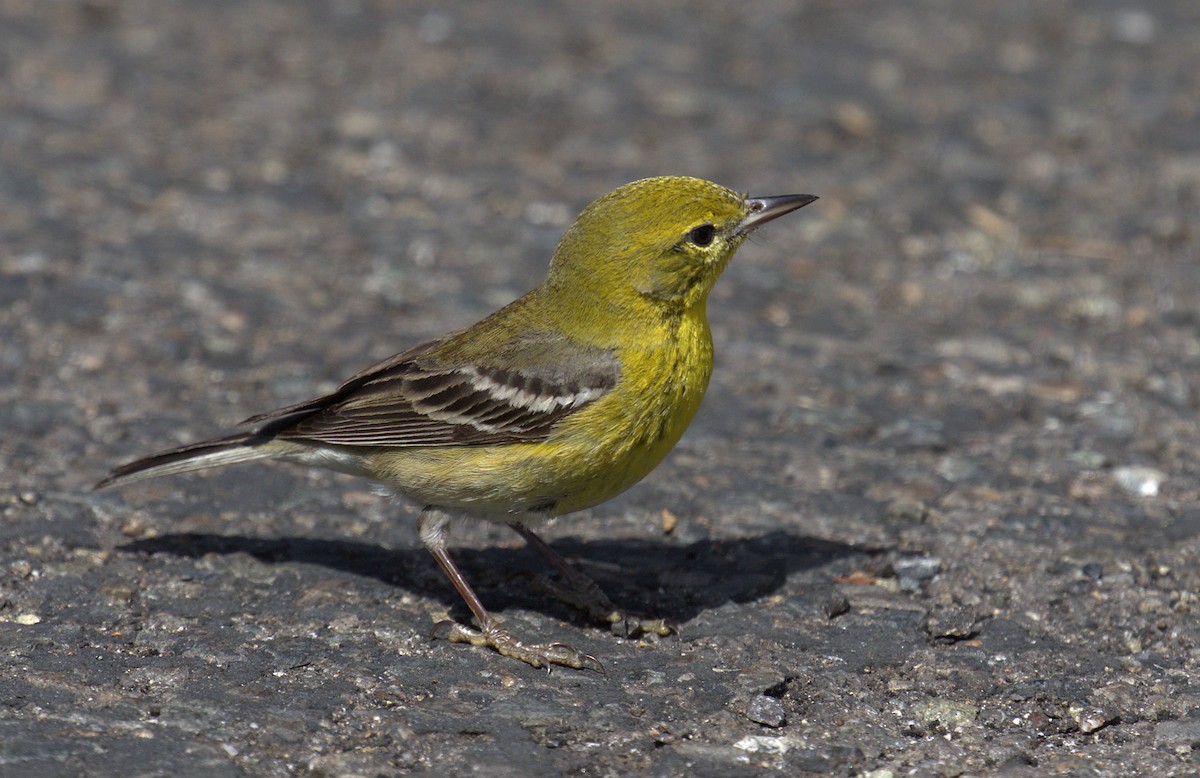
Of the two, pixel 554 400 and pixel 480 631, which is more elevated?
pixel 554 400

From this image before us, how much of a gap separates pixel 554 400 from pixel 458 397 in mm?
465

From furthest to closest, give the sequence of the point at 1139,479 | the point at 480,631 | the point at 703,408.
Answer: the point at 703,408, the point at 1139,479, the point at 480,631

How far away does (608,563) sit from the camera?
229 inches

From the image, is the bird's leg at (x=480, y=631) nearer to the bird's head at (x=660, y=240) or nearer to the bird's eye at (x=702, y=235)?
the bird's head at (x=660, y=240)

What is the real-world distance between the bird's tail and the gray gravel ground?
11.0 inches

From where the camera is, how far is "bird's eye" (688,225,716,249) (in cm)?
546

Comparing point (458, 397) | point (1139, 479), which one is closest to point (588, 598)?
point (458, 397)

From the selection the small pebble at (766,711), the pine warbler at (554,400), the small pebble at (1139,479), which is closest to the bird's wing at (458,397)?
the pine warbler at (554,400)

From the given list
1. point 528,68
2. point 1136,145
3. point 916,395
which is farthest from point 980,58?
point 916,395

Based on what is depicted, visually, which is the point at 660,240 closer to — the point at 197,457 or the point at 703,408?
the point at 703,408

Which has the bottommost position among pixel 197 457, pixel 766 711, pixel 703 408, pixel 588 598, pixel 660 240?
pixel 766 711

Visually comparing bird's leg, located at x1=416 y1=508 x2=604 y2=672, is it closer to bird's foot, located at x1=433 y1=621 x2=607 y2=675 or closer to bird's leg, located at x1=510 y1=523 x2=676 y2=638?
bird's foot, located at x1=433 y1=621 x2=607 y2=675

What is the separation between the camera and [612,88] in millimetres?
10586

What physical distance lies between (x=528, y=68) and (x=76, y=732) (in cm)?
760
